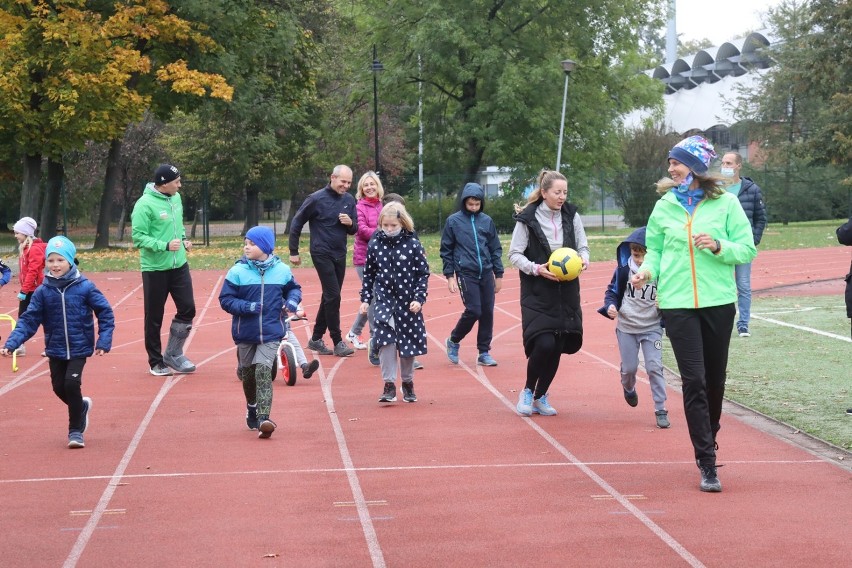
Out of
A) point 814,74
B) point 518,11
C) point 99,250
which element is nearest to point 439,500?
point 99,250

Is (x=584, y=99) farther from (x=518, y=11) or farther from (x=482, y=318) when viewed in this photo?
(x=482, y=318)

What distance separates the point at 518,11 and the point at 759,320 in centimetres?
3227

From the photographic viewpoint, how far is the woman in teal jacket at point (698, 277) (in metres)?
6.96

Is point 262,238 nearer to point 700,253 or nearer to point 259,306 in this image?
point 259,306

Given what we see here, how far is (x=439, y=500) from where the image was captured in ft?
22.5

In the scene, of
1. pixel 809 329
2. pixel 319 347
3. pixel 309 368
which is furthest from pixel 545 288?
pixel 809 329

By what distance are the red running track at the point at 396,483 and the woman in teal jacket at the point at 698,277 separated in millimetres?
459

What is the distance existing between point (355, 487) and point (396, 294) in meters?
3.19

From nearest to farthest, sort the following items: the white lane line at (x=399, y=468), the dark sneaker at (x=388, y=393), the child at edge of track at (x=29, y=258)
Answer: the white lane line at (x=399, y=468)
the dark sneaker at (x=388, y=393)
the child at edge of track at (x=29, y=258)

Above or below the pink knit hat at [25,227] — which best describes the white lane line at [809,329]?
below

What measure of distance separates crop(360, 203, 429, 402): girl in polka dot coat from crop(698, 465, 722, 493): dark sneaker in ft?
11.7

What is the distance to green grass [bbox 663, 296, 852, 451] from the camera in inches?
366

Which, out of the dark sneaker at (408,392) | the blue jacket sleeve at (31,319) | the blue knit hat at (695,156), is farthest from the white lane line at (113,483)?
the blue knit hat at (695,156)

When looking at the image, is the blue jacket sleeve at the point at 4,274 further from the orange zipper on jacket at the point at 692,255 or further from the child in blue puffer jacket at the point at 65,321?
the orange zipper on jacket at the point at 692,255
